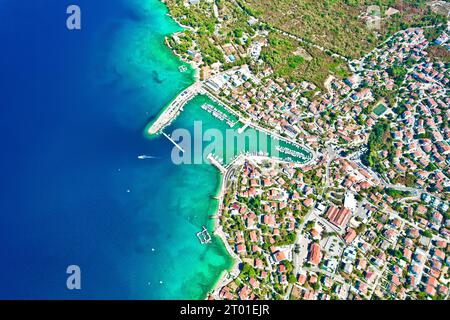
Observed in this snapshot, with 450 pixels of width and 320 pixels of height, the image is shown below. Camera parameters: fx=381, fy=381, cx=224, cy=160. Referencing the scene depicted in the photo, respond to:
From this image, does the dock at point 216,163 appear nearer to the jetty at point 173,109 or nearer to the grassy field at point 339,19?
the jetty at point 173,109

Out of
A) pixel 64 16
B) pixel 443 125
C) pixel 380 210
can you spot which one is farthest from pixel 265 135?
pixel 64 16

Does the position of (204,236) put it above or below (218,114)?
below

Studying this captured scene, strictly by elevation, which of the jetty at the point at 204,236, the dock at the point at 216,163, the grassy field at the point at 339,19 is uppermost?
the grassy field at the point at 339,19

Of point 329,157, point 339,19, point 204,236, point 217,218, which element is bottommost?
point 204,236

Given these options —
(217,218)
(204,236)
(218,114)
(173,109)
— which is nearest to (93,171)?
(173,109)

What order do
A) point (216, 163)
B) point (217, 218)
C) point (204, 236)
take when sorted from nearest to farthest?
point (204, 236), point (217, 218), point (216, 163)

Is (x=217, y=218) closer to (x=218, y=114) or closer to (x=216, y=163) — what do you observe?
(x=216, y=163)

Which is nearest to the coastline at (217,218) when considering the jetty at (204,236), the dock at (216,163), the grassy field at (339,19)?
the dock at (216,163)
